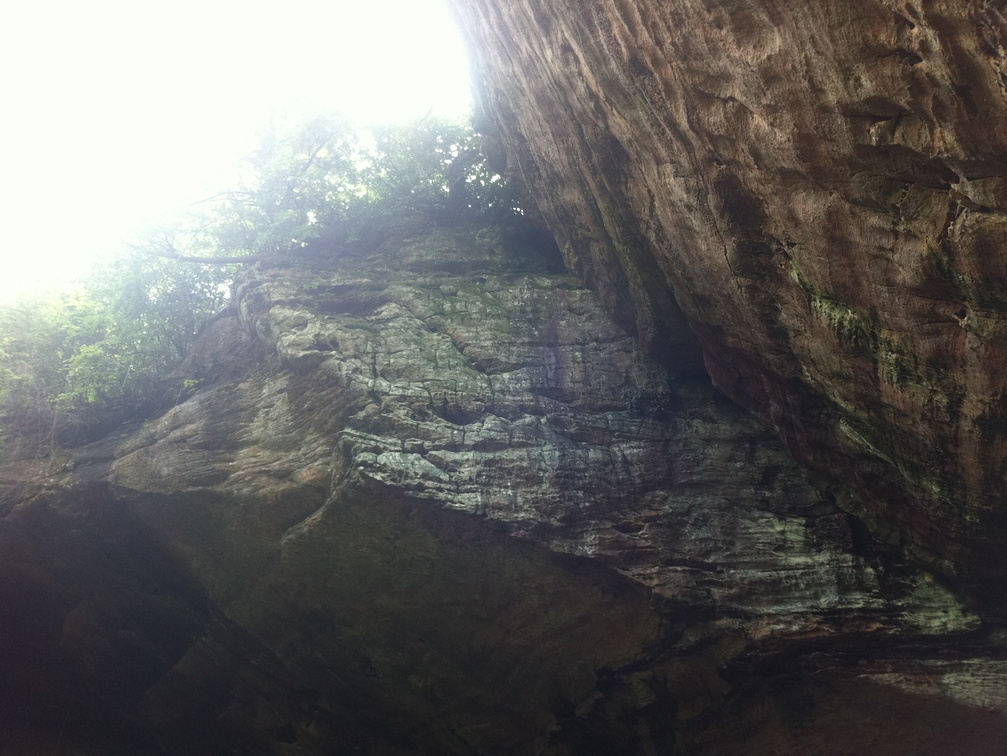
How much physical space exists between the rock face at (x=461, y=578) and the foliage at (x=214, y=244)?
7.21ft

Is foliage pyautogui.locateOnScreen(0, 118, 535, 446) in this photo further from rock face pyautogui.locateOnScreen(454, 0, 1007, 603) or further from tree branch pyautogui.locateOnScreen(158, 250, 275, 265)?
rock face pyautogui.locateOnScreen(454, 0, 1007, 603)

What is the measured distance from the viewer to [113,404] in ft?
55.1

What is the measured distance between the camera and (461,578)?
12.7 metres

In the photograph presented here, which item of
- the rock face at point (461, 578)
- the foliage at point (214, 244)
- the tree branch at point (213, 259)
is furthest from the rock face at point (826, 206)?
the tree branch at point (213, 259)

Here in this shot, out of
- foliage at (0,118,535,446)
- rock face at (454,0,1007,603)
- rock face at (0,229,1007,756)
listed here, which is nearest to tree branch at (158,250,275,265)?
foliage at (0,118,535,446)

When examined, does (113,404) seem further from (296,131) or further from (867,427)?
(867,427)

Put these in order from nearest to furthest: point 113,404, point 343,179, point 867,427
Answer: point 867,427, point 113,404, point 343,179

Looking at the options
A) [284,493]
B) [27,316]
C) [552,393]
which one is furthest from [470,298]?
[27,316]

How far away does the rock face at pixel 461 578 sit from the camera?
11.6 metres

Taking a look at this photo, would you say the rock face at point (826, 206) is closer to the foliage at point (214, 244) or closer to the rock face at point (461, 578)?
the rock face at point (461, 578)

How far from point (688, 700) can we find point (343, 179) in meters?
18.4

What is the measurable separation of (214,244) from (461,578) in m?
16.2

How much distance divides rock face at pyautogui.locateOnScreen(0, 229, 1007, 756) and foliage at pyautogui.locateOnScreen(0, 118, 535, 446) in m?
2.20

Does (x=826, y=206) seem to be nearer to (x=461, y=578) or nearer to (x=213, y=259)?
(x=461, y=578)
